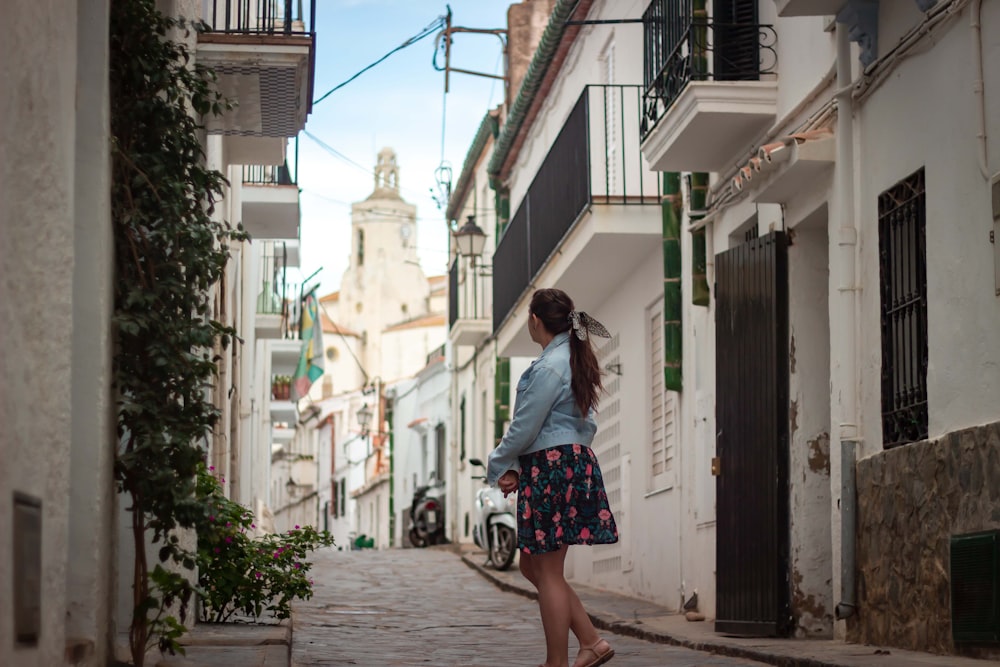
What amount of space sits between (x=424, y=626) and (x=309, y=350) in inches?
848

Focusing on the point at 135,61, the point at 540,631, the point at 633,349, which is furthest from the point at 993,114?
the point at 633,349

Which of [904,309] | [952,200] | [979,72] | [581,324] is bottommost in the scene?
[581,324]

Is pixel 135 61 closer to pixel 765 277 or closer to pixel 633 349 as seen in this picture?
pixel 765 277

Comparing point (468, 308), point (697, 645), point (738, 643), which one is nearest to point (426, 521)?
point (468, 308)

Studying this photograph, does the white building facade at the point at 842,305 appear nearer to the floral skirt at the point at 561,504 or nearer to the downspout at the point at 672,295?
the downspout at the point at 672,295

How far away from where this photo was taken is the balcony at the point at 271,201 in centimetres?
1802

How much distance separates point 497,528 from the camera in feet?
69.7

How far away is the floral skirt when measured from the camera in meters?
7.48

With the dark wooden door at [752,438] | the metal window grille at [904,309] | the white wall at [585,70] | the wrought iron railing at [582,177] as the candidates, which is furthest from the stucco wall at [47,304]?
the white wall at [585,70]

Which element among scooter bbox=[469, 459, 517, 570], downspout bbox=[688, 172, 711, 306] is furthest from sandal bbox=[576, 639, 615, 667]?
scooter bbox=[469, 459, 517, 570]

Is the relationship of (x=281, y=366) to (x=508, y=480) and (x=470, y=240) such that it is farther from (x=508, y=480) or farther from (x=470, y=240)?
(x=508, y=480)

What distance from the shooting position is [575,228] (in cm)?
1590

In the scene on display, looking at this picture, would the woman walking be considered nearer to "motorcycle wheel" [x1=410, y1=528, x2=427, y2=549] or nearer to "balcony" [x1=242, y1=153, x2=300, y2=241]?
"balcony" [x1=242, y1=153, x2=300, y2=241]

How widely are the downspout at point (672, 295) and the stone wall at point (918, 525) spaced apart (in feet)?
15.3
